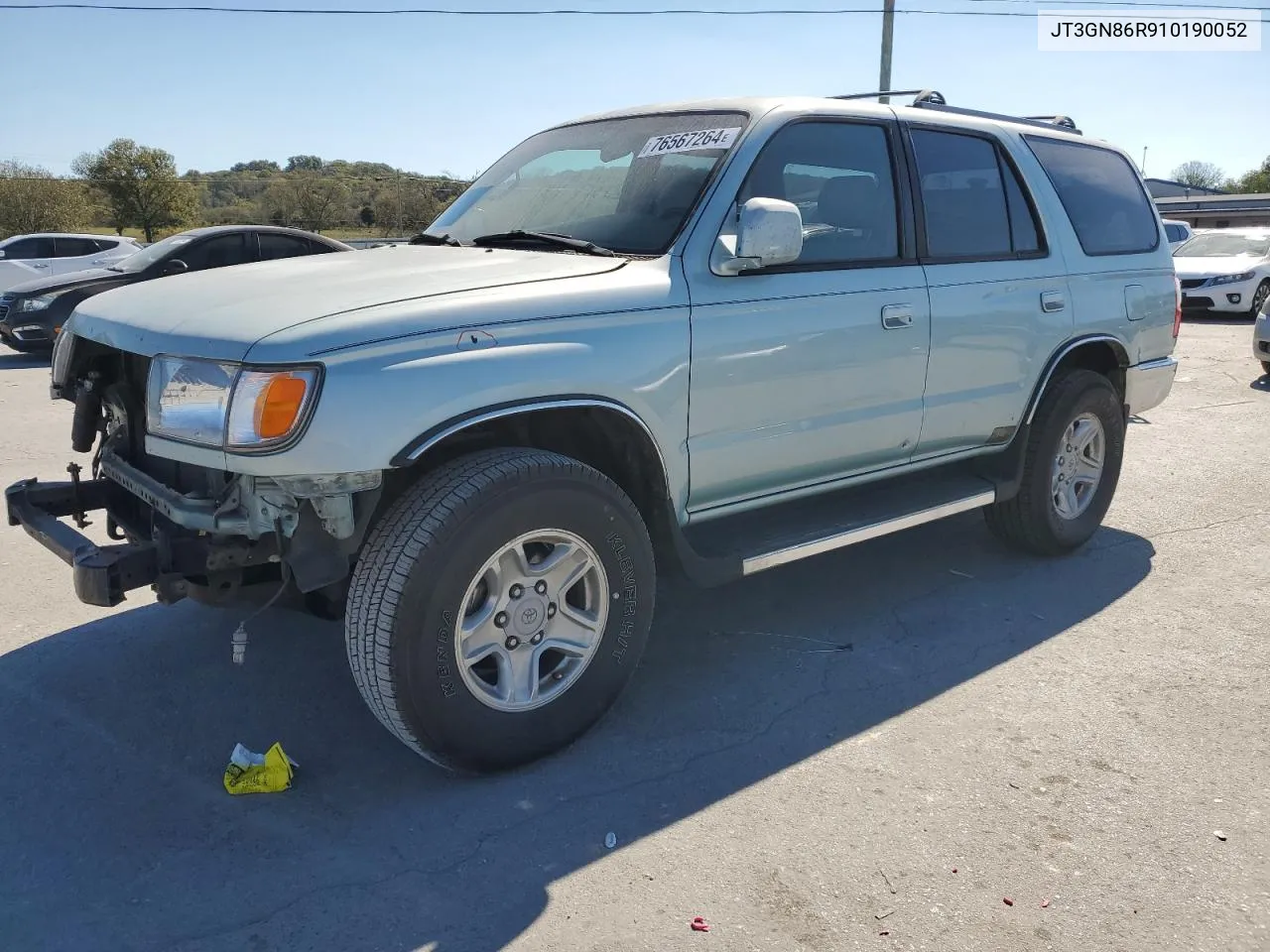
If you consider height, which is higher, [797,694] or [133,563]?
[133,563]

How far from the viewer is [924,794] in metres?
3.06

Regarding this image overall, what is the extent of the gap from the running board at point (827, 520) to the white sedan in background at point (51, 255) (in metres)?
14.4

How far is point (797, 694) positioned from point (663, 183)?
1.87 metres

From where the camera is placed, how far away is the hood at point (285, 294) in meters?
2.79

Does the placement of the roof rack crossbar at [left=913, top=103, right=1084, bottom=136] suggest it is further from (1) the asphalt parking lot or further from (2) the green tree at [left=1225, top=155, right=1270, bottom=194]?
(2) the green tree at [left=1225, top=155, right=1270, bottom=194]

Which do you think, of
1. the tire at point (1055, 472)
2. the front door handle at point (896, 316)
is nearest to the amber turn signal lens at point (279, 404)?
the front door handle at point (896, 316)

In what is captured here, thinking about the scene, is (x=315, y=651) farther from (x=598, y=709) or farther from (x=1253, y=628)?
(x=1253, y=628)

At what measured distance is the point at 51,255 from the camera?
53.1 feet

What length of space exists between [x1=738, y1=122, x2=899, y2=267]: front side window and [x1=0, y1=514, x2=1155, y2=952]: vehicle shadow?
1.54 m

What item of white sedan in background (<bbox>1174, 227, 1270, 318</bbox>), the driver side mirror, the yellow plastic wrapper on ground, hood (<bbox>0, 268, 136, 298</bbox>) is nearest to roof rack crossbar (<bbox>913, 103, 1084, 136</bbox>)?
the driver side mirror

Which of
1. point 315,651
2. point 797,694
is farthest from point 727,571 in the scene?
point 315,651

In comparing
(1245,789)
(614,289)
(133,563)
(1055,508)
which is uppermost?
(614,289)

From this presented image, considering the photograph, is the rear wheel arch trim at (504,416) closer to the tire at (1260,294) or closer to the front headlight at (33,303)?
the front headlight at (33,303)

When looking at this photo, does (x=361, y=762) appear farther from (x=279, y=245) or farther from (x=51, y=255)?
(x=51, y=255)
